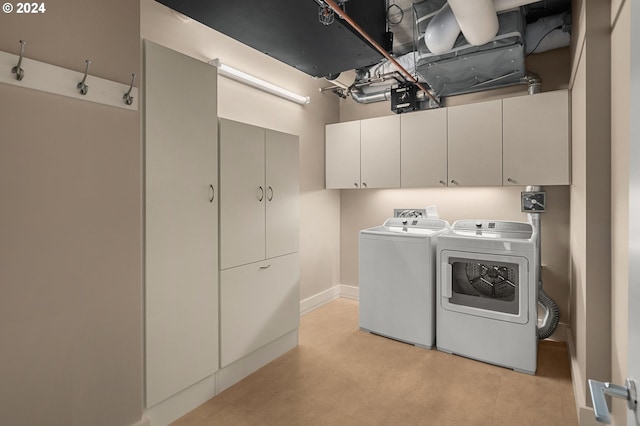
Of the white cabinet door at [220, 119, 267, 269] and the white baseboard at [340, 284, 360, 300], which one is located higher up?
the white cabinet door at [220, 119, 267, 269]

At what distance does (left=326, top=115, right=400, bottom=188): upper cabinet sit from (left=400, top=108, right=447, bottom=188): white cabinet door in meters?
0.09

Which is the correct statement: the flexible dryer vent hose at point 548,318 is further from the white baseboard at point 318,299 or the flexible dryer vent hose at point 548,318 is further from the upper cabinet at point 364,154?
the white baseboard at point 318,299

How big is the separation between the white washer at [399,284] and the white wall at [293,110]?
100cm

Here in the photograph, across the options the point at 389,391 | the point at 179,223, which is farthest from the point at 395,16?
the point at 389,391

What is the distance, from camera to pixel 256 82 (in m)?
3.43

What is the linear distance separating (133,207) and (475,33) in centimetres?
254

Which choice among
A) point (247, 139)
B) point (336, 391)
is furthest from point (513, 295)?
point (247, 139)

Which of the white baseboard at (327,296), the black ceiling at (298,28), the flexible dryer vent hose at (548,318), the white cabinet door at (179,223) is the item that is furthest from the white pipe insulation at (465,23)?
the white baseboard at (327,296)

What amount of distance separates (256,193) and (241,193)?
17 cm

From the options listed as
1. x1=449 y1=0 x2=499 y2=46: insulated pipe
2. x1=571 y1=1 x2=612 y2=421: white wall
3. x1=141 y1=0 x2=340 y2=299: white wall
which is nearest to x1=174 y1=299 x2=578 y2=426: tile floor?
x1=571 y1=1 x2=612 y2=421: white wall

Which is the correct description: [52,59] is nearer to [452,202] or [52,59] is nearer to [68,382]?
[68,382]

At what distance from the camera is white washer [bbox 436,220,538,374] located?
276 centimetres

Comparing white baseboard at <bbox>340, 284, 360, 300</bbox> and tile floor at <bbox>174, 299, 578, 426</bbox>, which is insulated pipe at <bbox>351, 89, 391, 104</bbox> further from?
tile floor at <bbox>174, 299, 578, 426</bbox>

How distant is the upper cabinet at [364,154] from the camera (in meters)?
3.95
